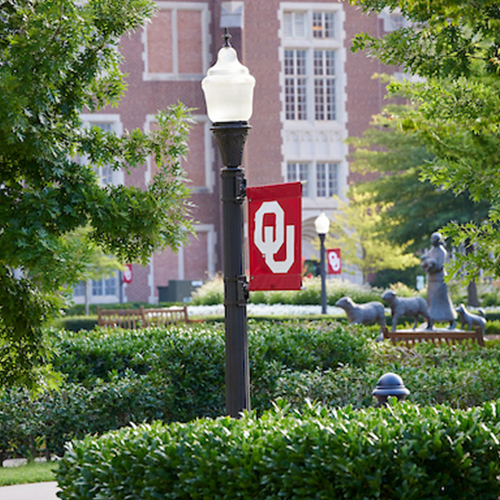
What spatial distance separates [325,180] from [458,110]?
30841mm

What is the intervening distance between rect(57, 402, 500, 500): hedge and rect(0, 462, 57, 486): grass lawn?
246cm

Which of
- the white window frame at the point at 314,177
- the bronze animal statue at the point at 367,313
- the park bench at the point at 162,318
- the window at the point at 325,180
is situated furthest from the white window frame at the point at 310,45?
the bronze animal statue at the point at 367,313

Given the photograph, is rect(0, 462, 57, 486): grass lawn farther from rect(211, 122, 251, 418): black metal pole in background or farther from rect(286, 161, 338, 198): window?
rect(286, 161, 338, 198): window

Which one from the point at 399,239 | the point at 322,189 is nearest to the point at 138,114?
the point at 322,189

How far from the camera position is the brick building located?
35.6m

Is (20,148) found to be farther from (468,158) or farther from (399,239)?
(399,239)

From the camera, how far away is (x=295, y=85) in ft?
122

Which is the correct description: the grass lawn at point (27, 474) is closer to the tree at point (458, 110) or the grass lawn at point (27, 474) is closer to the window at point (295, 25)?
the tree at point (458, 110)

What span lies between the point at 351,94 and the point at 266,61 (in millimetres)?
4171

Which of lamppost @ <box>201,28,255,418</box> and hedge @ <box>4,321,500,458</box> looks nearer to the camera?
lamppost @ <box>201,28,255,418</box>

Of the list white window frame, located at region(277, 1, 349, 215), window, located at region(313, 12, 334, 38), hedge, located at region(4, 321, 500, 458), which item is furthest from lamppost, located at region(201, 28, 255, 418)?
window, located at region(313, 12, 334, 38)

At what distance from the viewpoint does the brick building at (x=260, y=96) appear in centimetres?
3559

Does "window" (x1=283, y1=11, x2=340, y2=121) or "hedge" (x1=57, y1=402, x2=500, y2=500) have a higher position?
"window" (x1=283, y1=11, x2=340, y2=121)

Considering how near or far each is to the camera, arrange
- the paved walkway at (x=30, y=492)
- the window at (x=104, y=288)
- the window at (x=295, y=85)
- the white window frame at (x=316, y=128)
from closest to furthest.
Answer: the paved walkway at (x=30, y=492)
the window at (x=104, y=288)
the white window frame at (x=316, y=128)
the window at (x=295, y=85)
